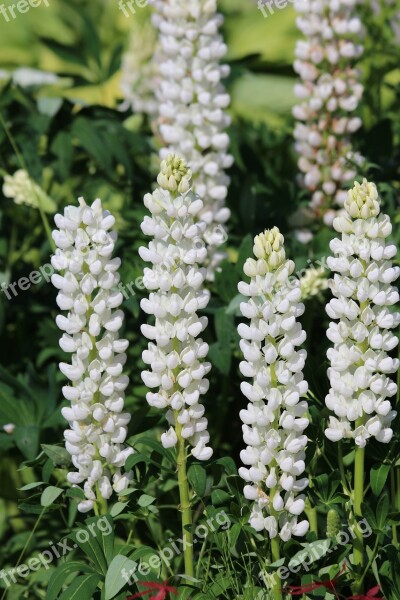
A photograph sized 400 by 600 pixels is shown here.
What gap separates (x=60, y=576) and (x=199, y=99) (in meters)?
1.22

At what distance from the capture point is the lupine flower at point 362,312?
70.6 inches

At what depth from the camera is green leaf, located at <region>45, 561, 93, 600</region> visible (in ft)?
6.08

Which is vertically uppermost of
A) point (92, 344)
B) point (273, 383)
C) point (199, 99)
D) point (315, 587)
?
point (199, 99)

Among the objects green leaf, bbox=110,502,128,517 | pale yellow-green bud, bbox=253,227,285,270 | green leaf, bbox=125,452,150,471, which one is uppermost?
pale yellow-green bud, bbox=253,227,285,270

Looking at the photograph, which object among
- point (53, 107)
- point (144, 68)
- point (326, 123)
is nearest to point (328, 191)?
point (326, 123)

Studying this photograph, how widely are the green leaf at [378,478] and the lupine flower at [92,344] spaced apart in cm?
47

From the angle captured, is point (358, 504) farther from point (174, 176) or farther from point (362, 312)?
point (174, 176)

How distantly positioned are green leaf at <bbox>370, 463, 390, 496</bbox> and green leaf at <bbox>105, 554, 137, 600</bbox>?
47 centimetres

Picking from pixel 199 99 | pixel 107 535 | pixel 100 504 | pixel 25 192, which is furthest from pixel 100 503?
pixel 199 99

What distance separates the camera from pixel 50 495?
6.52ft

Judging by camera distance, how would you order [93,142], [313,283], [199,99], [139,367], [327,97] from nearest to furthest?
[313,283] < [199,99] < [139,367] < [327,97] < [93,142]

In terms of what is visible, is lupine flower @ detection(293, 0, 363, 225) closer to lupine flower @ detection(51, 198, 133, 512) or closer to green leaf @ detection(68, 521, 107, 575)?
lupine flower @ detection(51, 198, 133, 512)

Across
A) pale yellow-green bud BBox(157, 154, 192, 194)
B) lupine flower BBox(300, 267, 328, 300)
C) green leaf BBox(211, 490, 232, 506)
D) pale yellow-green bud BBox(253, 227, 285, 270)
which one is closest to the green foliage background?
green leaf BBox(211, 490, 232, 506)

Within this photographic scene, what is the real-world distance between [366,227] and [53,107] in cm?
162
